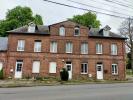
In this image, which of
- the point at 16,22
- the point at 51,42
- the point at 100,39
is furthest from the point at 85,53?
the point at 16,22

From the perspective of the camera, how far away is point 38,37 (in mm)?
32719

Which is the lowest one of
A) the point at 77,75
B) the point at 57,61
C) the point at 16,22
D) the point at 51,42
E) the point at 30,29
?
the point at 77,75

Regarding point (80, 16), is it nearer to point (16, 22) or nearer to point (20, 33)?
point (16, 22)

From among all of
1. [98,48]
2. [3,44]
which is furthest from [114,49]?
[3,44]

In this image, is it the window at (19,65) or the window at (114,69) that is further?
the window at (114,69)

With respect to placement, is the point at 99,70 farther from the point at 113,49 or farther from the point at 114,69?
the point at 113,49

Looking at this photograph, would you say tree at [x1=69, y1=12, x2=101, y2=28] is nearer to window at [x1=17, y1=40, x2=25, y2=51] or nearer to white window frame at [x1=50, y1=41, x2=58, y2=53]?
white window frame at [x1=50, y1=41, x2=58, y2=53]

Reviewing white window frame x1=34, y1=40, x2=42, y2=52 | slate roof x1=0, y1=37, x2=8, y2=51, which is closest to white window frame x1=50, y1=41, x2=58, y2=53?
white window frame x1=34, y1=40, x2=42, y2=52

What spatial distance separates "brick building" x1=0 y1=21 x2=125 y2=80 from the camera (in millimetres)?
31844

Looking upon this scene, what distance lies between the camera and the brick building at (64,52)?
104 feet

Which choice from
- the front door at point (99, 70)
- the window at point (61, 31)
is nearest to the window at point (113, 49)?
the front door at point (99, 70)

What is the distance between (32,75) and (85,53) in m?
8.90

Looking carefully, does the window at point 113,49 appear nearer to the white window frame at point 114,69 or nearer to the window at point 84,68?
the white window frame at point 114,69

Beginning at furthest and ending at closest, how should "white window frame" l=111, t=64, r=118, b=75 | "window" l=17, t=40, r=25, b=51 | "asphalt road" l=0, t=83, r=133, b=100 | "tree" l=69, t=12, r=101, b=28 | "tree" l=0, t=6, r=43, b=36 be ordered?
"tree" l=69, t=12, r=101, b=28, "tree" l=0, t=6, r=43, b=36, "white window frame" l=111, t=64, r=118, b=75, "window" l=17, t=40, r=25, b=51, "asphalt road" l=0, t=83, r=133, b=100
